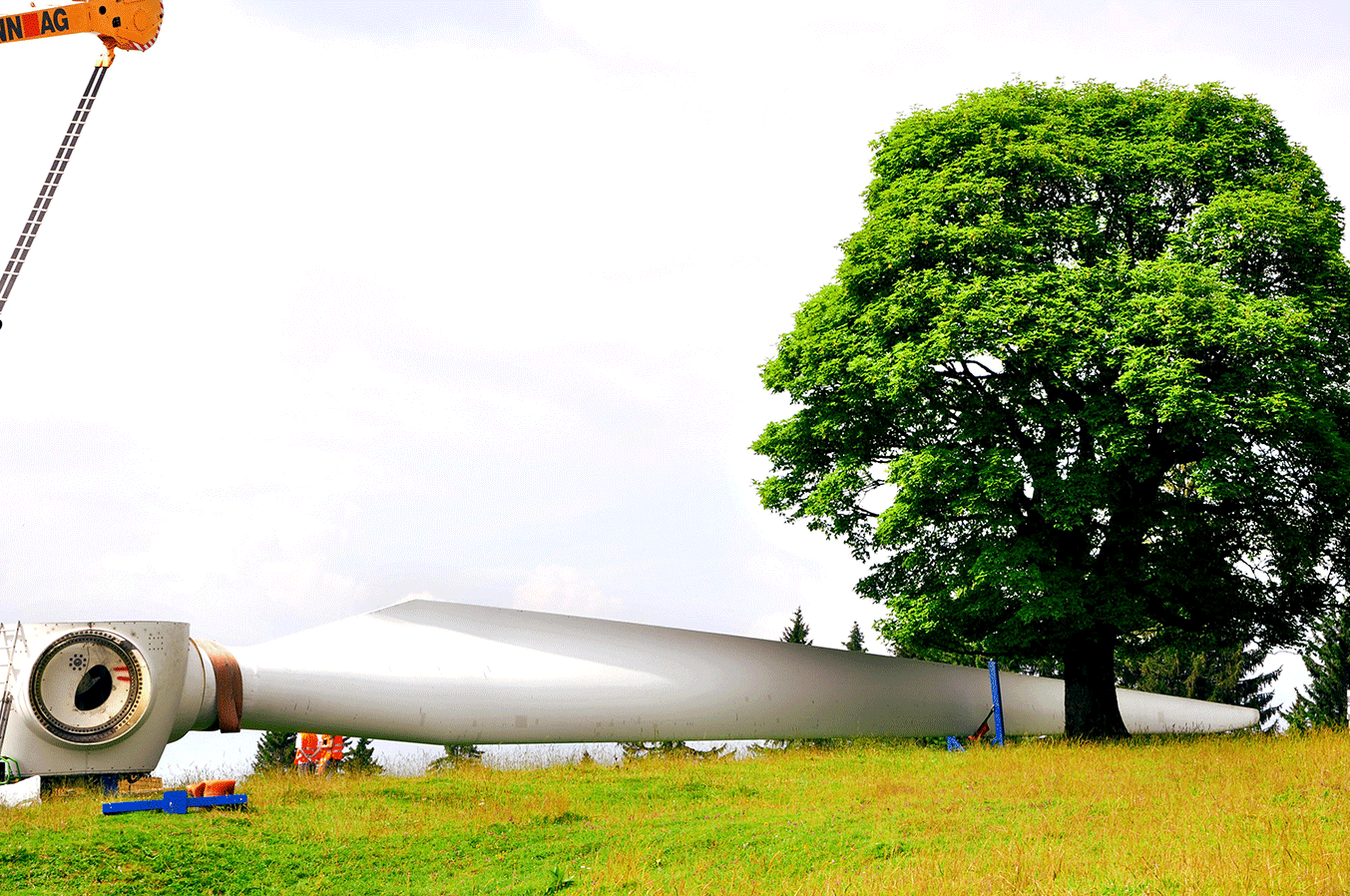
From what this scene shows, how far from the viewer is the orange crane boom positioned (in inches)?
736

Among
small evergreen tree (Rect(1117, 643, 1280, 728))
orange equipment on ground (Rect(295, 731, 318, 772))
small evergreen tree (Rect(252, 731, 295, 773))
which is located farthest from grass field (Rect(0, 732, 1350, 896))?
small evergreen tree (Rect(1117, 643, 1280, 728))

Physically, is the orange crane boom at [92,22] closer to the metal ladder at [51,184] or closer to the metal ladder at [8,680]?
the metal ladder at [51,184]

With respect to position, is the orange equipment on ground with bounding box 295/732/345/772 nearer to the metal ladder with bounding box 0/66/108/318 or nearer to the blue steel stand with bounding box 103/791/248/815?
the blue steel stand with bounding box 103/791/248/815

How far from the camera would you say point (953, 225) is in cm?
2161

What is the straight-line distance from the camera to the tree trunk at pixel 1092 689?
22.4 meters

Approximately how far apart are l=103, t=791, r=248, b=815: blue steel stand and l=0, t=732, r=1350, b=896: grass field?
11.2 inches

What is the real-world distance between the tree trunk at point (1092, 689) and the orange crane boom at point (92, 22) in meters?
21.2

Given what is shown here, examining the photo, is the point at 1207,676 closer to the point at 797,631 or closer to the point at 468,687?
the point at 797,631

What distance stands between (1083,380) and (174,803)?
17.6 m

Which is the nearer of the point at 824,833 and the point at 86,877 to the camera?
the point at 86,877

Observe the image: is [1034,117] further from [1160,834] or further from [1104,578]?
[1160,834]

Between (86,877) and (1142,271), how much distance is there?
1919 cm

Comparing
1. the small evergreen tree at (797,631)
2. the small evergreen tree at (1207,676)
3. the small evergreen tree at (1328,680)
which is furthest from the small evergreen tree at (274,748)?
the small evergreen tree at (1328,680)

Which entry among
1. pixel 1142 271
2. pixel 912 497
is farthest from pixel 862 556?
pixel 1142 271
